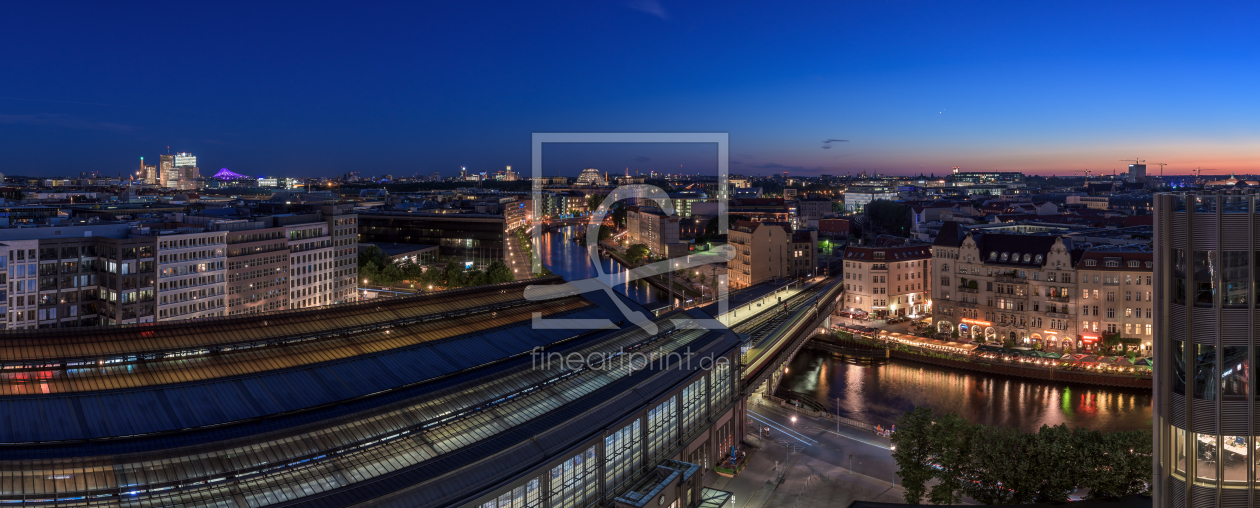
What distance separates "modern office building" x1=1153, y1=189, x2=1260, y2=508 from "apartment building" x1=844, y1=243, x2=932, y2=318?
108 ft

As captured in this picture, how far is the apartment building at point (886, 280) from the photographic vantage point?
38.3 meters

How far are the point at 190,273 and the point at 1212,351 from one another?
1281 inches

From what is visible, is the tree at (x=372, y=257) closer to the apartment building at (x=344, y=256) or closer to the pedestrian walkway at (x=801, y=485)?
the apartment building at (x=344, y=256)

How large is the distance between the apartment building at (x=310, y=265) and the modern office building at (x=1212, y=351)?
1375 inches

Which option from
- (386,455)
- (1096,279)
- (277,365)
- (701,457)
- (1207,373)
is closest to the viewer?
(1207,373)

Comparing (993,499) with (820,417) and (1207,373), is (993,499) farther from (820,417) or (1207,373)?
(1207,373)

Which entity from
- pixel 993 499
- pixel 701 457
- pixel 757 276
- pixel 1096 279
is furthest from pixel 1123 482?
pixel 757 276

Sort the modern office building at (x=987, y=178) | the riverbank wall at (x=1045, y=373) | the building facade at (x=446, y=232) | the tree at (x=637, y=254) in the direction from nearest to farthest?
the riverbank wall at (x=1045, y=373)
the building facade at (x=446, y=232)
the tree at (x=637, y=254)
the modern office building at (x=987, y=178)

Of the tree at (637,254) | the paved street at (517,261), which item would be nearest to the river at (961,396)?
the paved street at (517,261)

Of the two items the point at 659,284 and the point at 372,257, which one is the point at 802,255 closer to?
the point at 659,284

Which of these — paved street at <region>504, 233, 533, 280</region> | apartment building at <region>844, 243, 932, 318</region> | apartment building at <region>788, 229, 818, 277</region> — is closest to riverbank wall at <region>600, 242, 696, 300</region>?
apartment building at <region>788, 229, 818, 277</region>

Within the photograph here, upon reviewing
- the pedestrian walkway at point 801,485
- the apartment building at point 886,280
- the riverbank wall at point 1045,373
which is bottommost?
the riverbank wall at point 1045,373

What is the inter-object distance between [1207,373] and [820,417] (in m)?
15.2

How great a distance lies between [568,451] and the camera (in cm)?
1131
